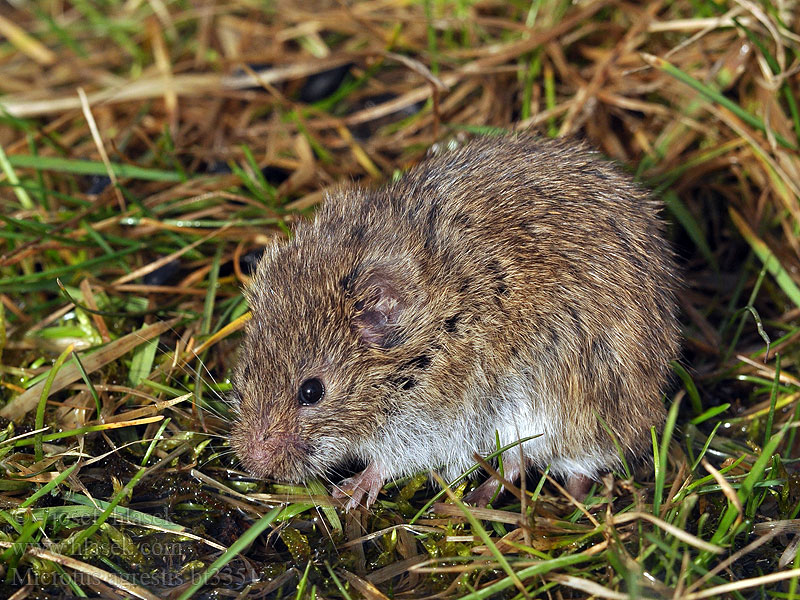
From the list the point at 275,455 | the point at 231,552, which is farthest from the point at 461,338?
the point at 231,552

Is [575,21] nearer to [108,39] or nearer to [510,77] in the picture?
[510,77]

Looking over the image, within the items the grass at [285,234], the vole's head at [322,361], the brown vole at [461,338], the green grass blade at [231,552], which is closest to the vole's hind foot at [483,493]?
the grass at [285,234]

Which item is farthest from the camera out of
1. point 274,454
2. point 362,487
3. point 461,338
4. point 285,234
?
point 285,234

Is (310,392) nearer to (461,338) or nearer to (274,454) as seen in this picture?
(274,454)

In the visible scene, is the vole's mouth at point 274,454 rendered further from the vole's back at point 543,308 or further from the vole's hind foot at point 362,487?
the vole's back at point 543,308

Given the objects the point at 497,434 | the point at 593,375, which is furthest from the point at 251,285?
the point at 593,375

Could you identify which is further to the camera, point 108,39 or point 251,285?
point 108,39
